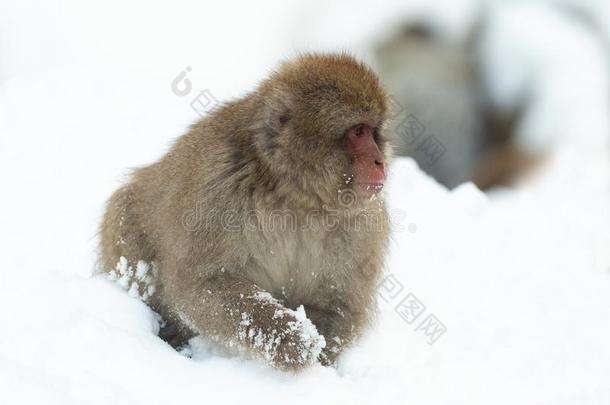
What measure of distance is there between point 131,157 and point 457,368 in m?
3.60

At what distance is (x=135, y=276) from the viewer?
154 inches

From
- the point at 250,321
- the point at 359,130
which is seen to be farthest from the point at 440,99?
the point at 250,321

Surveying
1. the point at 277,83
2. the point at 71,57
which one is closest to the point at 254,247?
the point at 277,83

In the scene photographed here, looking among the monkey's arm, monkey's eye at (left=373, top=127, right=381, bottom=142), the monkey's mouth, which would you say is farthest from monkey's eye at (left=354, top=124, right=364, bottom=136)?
the monkey's arm

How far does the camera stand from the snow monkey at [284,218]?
Result: 327 centimetres

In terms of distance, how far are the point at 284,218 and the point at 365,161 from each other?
0.42 metres

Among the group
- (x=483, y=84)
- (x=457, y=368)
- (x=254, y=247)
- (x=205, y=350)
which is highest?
(x=254, y=247)

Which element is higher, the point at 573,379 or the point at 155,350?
the point at 155,350

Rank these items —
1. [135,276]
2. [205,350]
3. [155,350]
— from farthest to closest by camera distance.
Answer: [135,276] < [205,350] < [155,350]

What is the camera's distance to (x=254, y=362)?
3244mm

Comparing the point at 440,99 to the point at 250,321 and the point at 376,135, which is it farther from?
the point at 250,321

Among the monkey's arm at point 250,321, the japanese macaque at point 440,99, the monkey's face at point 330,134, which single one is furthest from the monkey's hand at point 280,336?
the japanese macaque at point 440,99

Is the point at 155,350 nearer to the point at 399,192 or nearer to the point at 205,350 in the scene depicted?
the point at 205,350

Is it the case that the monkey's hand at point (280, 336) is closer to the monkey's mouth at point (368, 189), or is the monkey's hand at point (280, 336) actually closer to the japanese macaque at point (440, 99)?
the monkey's mouth at point (368, 189)
